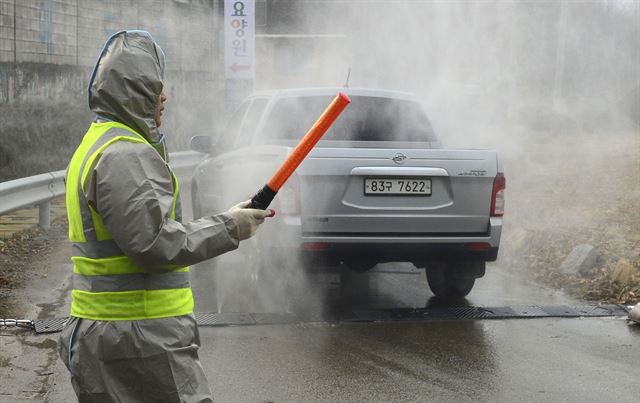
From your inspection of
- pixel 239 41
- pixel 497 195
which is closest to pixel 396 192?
pixel 497 195

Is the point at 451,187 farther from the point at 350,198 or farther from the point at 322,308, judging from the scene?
the point at 322,308

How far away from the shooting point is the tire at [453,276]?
24.4 ft

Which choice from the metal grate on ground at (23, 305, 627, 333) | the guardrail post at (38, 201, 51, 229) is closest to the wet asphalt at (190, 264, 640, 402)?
the metal grate on ground at (23, 305, 627, 333)

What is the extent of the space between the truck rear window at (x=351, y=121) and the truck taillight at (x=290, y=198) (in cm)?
121

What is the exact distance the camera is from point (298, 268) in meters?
7.06

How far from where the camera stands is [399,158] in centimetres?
696

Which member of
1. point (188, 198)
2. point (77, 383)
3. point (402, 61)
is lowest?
point (188, 198)

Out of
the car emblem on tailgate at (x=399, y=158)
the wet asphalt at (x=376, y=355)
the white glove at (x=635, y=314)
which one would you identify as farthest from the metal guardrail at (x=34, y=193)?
the white glove at (x=635, y=314)

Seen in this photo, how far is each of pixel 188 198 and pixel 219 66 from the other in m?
11.9

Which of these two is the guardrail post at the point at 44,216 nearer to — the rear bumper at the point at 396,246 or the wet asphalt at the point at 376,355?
the wet asphalt at the point at 376,355

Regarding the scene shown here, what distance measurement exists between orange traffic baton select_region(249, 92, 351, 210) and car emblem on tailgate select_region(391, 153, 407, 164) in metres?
4.06

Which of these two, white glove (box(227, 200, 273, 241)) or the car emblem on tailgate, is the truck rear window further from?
white glove (box(227, 200, 273, 241))

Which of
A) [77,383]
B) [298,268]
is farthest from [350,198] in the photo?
[77,383]

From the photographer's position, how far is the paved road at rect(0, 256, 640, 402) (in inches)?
208
